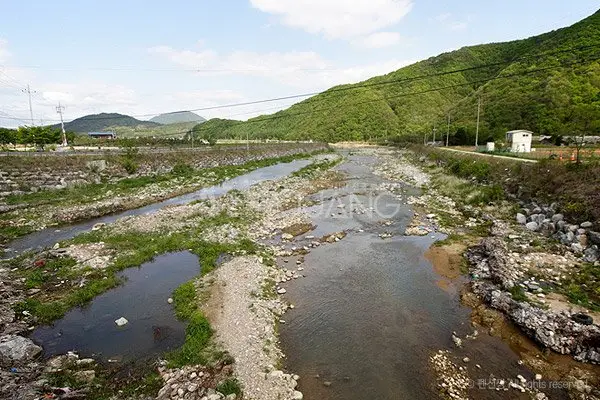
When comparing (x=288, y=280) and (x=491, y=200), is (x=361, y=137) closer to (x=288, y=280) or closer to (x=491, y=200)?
(x=491, y=200)

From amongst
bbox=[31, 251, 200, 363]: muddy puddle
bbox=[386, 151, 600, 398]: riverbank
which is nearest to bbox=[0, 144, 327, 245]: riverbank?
bbox=[31, 251, 200, 363]: muddy puddle

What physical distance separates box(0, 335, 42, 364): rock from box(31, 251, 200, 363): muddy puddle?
0.35 metres

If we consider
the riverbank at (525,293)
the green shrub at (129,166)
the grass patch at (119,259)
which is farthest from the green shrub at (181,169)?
the riverbank at (525,293)

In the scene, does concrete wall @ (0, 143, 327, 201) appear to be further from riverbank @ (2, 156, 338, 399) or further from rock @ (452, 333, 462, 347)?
rock @ (452, 333, 462, 347)

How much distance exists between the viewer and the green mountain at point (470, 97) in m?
52.3

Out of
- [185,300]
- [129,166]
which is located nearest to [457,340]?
[185,300]

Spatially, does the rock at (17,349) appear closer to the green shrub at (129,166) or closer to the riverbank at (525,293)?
the riverbank at (525,293)

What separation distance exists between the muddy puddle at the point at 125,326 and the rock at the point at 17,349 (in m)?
0.35

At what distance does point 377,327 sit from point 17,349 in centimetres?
1003

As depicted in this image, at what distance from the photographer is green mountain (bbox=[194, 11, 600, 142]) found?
52344 millimetres

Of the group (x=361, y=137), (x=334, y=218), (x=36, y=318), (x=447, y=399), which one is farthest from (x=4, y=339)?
(x=361, y=137)

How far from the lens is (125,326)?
10.1 meters

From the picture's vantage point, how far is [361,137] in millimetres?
116688

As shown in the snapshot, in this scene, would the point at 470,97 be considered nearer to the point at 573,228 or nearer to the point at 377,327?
the point at 573,228
